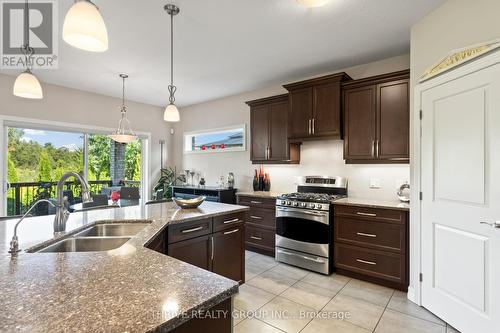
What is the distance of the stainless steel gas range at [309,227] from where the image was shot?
3170 millimetres

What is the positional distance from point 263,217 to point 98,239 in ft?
8.20

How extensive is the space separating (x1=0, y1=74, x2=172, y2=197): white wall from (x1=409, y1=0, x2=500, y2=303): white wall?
16.1 feet

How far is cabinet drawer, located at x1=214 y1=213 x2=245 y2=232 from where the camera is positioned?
95.3 inches

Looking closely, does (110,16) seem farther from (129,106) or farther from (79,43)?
(129,106)

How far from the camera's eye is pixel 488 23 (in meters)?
1.90

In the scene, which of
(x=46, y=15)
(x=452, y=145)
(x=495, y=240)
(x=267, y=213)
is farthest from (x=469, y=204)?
(x=46, y=15)

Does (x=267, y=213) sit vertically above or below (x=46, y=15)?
below

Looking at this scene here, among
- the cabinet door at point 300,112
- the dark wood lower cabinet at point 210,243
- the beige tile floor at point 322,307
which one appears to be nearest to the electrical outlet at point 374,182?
the cabinet door at point 300,112

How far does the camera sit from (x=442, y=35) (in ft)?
7.45

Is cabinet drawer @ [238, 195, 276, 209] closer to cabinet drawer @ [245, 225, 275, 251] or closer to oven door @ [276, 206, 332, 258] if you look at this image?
oven door @ [276, 206, 332, 258]

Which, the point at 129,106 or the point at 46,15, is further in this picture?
the point at 129,106

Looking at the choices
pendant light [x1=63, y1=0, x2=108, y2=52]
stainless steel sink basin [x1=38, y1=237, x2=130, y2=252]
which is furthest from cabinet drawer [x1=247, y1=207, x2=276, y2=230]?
pendant light [x1=63, y1=0, x2=108, y2=52]

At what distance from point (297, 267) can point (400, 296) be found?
1198mm

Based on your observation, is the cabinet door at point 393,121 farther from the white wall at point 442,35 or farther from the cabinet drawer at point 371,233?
the cabinet drawer at point 371,233
